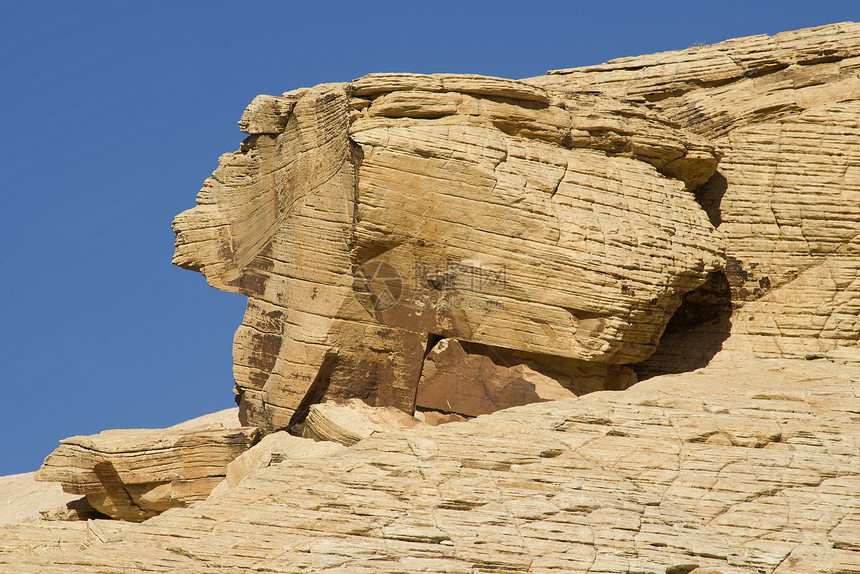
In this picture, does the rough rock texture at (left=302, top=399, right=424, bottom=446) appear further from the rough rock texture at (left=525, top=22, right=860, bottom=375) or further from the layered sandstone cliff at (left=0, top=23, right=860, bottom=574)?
the rough rock texture at (left=525, top=22, right=860, bottom=375)

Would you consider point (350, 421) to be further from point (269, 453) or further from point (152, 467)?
point (152, 467)

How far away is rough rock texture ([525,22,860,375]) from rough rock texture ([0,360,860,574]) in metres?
4.59

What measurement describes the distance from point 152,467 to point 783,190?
50.7 ft

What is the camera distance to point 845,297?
21.8 metres

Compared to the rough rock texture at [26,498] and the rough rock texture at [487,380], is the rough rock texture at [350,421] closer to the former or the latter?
the rough rock texture at [487,380]

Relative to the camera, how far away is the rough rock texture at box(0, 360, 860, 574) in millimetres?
13453

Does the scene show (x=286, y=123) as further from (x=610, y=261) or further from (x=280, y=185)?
(x=610, y=261)

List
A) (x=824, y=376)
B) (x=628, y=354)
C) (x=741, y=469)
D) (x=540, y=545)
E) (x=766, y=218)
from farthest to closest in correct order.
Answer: (x=766, y=218), (x=628, y=354), (x=824, y=376), (x=741, y=469), (x=540, y=545)

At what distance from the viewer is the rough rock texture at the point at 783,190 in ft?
71.9

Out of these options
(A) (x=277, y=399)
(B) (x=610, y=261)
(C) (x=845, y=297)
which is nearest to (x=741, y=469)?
(B) (x=610, y=261)

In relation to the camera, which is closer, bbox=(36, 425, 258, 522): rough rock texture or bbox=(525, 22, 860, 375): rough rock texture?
bbox=(525, 22, 860, 375): rough rock texture

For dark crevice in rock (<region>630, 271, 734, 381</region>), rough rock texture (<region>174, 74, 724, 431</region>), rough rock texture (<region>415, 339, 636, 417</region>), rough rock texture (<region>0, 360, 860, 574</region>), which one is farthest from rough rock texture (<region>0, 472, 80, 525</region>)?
dark crevice in rock (<region>630, 271, 734, 381</region>)

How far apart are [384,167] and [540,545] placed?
28.9ft

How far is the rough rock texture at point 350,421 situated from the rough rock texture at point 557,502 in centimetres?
340
